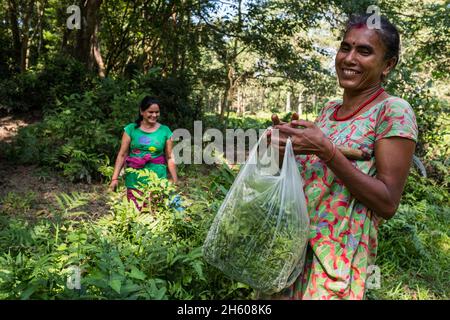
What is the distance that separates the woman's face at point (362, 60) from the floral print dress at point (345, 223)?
96 mm

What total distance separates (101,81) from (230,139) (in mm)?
3407

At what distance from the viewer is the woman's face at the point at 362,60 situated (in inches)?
51.1

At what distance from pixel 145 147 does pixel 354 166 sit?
3066 mm

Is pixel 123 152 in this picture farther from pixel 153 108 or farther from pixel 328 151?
pixel 328 151

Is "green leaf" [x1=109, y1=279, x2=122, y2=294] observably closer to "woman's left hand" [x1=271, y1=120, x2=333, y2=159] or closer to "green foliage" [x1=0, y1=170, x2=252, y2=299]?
"green foliage" [x1=0, y1=170, x2=252, y2=299]

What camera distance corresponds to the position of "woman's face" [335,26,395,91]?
1.30 meters

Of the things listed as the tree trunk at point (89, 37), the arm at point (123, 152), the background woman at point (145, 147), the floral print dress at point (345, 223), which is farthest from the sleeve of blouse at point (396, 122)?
the tree trunk at point (89, 37)

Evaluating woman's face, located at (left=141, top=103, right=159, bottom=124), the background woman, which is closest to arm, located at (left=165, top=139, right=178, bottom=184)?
the background woman

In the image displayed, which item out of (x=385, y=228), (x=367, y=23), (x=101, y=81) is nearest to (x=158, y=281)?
(x=367, y=23)

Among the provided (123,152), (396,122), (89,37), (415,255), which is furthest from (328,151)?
(89,37)

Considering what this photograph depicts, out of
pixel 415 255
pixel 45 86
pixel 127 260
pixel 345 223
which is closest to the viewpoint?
pixel 345 223

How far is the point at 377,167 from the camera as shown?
3.95ft

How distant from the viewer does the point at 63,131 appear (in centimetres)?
751
